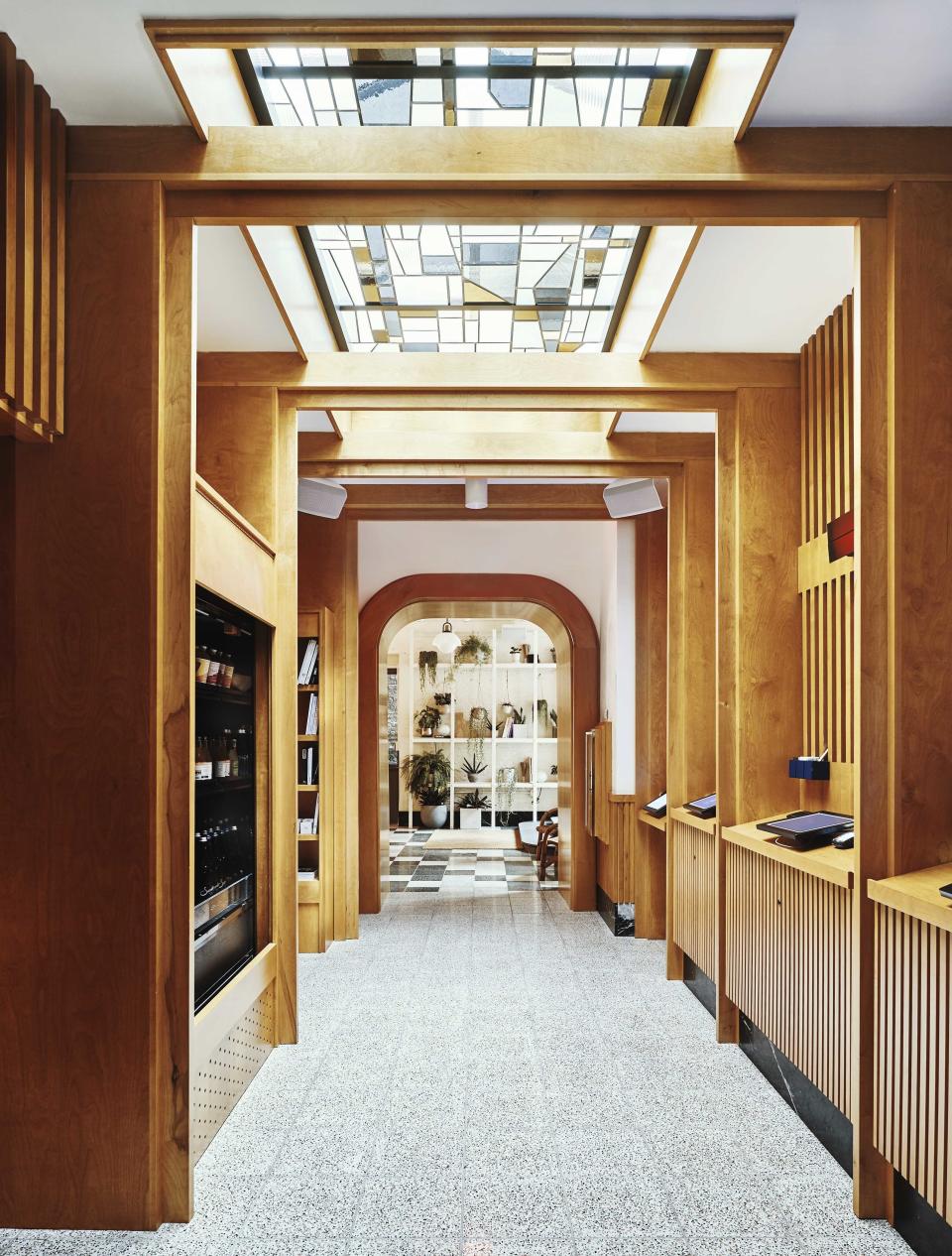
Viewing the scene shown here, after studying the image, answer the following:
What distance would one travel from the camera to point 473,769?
16.4m

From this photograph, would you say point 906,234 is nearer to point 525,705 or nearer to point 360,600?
point 360,600

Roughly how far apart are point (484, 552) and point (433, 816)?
7666 millimetres

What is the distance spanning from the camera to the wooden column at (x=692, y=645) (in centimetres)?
629

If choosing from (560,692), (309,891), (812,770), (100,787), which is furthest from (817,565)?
(560,692)

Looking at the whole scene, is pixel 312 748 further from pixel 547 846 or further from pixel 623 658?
pixel 547 846

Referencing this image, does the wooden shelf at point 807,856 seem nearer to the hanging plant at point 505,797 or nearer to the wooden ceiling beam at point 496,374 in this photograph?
the wooden ceiling beam at point 496,374

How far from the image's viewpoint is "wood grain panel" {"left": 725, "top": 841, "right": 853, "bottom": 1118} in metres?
3.53

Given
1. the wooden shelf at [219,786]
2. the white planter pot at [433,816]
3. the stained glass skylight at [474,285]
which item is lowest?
the white planter pot at [433,816]

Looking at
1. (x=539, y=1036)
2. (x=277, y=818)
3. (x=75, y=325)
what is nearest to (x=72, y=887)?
(x=75, y=325)

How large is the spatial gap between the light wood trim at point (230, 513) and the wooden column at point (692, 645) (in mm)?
2497

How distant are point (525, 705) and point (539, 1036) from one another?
1140cm

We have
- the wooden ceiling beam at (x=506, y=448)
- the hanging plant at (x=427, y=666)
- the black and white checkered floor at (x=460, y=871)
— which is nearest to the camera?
the wooden ceiling beam at (x=506, y=448)

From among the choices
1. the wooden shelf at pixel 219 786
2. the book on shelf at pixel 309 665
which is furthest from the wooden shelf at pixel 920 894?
the book on shelf at pixel 309 665

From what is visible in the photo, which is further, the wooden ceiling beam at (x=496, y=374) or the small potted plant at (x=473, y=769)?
the small potted plant at (x=473, y=769)
